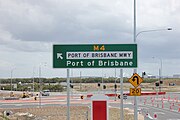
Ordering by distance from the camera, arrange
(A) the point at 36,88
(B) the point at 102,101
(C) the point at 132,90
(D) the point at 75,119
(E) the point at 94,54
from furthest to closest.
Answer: (A) the point at 36,88, (D) the point at 75,119, (C) the point at 132,90, (E) the point at 94,54, (B) the point at 102,101

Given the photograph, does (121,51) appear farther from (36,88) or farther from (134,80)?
(36,88)

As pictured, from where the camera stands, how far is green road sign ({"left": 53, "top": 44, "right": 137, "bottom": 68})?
9341 mm

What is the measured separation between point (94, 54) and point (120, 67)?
76cm

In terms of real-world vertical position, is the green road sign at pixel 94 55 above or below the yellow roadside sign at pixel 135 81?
above

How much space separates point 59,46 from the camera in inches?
368

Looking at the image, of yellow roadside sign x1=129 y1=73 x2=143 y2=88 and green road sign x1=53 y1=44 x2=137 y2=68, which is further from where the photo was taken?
yellow roadside sign x1=129 y1=73 x2=143 y2=88

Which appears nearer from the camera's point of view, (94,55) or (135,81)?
(94,55)

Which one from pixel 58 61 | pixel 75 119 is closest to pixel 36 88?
pixel 75 119

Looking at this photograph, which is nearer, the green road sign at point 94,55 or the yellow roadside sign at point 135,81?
the green road sign at point 94,55

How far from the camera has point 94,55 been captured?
9352 mm

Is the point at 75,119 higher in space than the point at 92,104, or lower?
lower

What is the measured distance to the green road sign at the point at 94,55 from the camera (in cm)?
934

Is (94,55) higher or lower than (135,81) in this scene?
higher

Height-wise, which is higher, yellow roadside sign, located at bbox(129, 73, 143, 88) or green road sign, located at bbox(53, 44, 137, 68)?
green road sign, located at bbox(53, 44, 137, 68)
